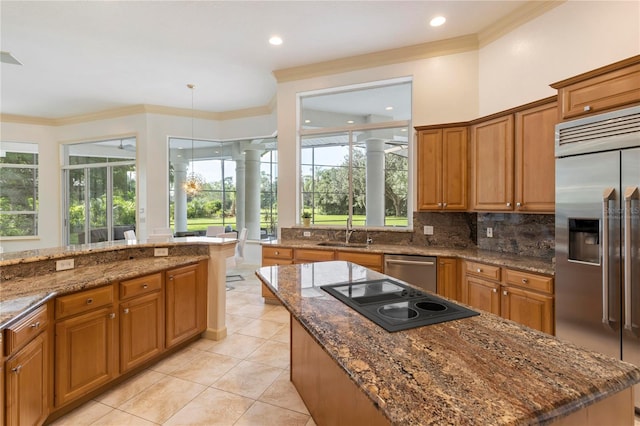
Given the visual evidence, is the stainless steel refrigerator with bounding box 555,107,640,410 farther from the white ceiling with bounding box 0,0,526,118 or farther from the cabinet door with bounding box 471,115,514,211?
the white ceiling with bounding box 0,0,526,118

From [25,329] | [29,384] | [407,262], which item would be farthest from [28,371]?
[407,262]

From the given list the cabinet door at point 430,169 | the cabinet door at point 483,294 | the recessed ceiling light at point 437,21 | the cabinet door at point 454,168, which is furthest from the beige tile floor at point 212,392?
the recessed ceiling light at point 437,21

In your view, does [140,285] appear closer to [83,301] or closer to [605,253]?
[83,301]

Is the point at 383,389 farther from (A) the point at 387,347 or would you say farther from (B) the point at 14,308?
(B) the point at 14,308

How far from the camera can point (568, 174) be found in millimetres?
2318

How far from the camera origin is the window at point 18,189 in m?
6.88

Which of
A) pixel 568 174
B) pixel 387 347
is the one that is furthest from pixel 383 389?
pixel 568 174

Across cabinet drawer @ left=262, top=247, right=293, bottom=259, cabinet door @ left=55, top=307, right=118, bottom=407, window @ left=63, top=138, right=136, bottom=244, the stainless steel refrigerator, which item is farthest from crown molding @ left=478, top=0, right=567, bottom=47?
window @ left=63, top=138, right=136, bottom=244

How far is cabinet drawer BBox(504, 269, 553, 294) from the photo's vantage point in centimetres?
248

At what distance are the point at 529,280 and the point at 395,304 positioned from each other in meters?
1.77

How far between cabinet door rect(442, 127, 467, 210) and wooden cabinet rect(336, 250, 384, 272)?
1041mm

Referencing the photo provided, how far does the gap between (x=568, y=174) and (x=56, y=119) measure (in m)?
9.57

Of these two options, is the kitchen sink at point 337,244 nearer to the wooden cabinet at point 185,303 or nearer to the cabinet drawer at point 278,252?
the cabinet drawer at point 278,252

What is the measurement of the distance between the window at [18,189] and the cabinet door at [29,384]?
23.8 ft
